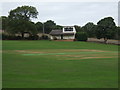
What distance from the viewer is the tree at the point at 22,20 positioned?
2721 inches

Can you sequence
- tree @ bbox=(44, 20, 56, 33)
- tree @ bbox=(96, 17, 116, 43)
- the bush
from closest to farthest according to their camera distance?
tree @ bbox=(96, 17, 116, 43)
the bush
tree @ bbox=(44, 20, 56, 33)

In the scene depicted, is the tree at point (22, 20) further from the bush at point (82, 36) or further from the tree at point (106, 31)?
the tree at point (106, 31)

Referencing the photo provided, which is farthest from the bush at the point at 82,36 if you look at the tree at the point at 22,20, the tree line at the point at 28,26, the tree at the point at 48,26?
the tree at the point at 48,26

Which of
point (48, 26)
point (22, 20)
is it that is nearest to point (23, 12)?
point (22, 20)

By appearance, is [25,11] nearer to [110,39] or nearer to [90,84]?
[110,39]

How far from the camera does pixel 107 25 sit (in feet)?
207

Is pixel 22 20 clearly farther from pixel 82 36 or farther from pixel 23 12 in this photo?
pixel 82 36

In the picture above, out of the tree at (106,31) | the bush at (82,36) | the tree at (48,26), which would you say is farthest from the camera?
the tree at (48,26)

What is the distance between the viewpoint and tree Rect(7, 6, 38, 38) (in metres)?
69.1

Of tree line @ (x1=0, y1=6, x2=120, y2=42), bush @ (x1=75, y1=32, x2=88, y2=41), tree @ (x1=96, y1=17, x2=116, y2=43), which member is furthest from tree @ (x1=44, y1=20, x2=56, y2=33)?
tree @ (x1=96, y1=17, x2=116, y2=43)

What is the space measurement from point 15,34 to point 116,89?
67.1 m

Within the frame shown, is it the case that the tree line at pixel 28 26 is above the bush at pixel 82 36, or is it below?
above

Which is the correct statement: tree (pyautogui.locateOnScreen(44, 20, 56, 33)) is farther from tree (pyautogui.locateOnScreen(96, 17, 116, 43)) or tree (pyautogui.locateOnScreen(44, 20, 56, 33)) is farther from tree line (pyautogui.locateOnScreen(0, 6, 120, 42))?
tree (pyautogui.locateOnScreen(96, 17, 116, 43))

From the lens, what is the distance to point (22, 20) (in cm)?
7012
